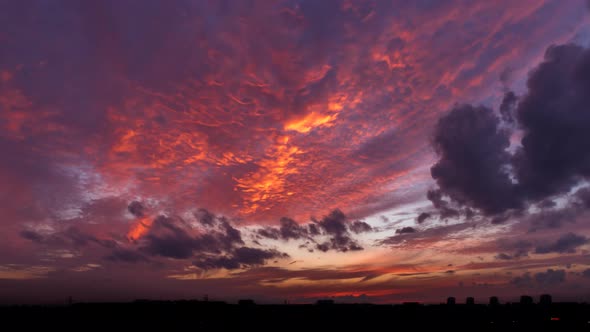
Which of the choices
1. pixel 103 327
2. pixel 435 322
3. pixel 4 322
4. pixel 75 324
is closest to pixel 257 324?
pixel 103 327

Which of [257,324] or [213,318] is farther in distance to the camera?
[213,318]

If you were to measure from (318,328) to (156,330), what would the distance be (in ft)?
212

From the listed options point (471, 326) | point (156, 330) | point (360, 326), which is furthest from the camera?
point (360, 326)

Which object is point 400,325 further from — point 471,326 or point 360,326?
point 471,326

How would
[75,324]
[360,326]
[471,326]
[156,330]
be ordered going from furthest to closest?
[360,326], [471,326], [75,324], [156,330]

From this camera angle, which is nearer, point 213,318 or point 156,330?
point 156,330

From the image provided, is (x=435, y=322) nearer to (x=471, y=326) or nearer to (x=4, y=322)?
(x=471, y=326)

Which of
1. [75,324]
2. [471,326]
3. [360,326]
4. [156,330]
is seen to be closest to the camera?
[156,330]

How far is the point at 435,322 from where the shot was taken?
184m

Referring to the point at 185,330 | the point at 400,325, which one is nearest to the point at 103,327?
the point at 185,330

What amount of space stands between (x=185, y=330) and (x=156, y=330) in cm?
993

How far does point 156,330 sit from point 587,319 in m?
170

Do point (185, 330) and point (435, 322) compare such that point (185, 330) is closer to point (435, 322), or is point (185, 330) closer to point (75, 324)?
point (75, 324)

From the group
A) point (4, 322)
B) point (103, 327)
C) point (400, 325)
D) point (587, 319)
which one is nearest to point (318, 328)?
point (400, 325)
